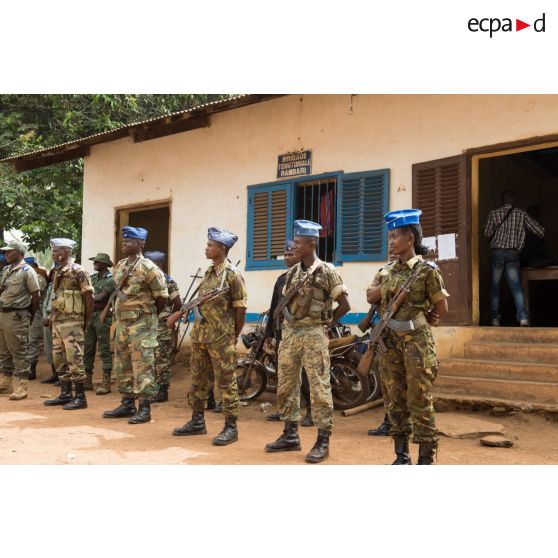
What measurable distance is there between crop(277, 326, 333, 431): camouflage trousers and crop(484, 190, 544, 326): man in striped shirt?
3765 mm

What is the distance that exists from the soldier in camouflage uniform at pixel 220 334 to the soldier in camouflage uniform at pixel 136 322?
0.76 metres

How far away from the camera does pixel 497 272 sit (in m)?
7.95

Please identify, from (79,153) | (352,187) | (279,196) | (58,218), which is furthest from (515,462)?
(58,218)

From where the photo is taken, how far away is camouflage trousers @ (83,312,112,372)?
8234mm

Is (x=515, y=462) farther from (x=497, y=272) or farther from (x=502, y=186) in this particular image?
(x=502, y=186)

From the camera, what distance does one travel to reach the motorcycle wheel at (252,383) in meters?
7.43

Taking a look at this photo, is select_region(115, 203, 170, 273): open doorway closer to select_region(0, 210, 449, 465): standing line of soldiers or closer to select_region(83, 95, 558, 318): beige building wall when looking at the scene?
select_region(83, 95, 558, 318): beige building wall

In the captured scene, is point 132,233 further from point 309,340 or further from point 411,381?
point 411,381

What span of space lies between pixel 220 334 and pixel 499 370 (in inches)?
127

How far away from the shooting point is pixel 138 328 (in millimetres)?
6102

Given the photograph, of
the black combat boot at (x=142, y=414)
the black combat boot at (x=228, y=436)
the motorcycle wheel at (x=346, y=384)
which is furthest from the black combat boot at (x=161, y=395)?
the black combat boot at (x=228, y=436)

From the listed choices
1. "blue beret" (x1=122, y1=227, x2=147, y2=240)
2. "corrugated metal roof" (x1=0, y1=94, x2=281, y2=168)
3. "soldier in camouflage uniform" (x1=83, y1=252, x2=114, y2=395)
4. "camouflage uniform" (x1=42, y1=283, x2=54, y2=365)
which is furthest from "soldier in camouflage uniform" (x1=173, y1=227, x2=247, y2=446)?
"camouflage uniform" (x1=42, y1=283, x2=54, y2=365)

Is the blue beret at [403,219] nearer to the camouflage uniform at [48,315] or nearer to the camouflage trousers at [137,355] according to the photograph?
the camouflage trousers at [137,355]

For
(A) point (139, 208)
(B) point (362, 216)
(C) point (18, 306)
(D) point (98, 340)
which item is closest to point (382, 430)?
(B) point (362, 216)
